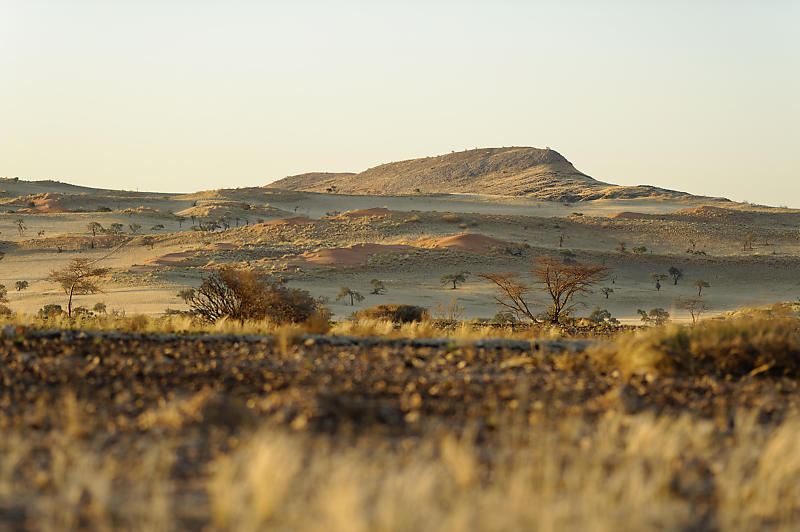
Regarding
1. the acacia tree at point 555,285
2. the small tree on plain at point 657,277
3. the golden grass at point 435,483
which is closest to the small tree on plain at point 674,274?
the small tree on plain at point 657,277

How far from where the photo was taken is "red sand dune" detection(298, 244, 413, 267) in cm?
5681

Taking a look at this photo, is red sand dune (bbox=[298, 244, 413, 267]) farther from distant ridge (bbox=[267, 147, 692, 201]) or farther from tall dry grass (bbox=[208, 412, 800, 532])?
distant ridge (bbox=[267, 147, 692, 201])

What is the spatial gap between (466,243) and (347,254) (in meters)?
11.6

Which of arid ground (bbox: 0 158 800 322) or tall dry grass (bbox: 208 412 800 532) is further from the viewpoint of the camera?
arid ground (bbox: 0 158 800 322)

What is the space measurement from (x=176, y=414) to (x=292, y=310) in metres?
12.5

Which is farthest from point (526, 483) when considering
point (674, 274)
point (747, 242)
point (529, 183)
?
point (529, 183)

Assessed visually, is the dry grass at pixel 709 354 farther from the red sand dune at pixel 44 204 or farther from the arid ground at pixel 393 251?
the red sand dune at pixel 44 204

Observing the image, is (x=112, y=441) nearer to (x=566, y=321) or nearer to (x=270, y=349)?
(x=270, y=349)

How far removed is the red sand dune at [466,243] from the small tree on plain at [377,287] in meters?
15.4

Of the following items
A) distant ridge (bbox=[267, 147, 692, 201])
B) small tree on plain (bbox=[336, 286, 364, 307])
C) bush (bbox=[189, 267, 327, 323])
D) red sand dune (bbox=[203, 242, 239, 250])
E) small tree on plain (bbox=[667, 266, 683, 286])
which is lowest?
small tree on plain (bbox=[336, 286, 364, 307])

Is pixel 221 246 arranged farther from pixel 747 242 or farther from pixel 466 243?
Answer: pixel 747 242

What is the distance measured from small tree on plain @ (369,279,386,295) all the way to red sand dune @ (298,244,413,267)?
7.07m

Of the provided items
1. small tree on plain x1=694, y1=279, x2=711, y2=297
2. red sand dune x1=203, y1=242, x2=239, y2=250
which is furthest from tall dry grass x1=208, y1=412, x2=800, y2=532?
red sand dune x1=203, y1=242, x2=239, y2=250

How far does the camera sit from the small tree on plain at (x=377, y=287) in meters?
47.3
